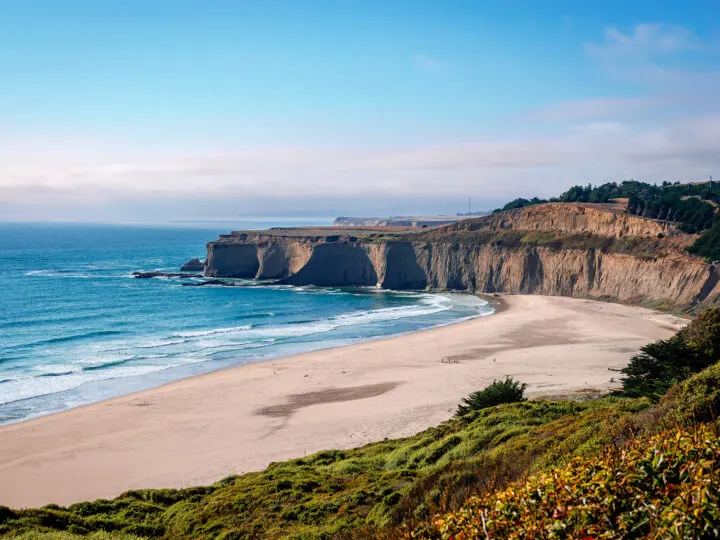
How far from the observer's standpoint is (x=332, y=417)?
28734mm

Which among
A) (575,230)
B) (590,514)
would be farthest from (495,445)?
(575,230)

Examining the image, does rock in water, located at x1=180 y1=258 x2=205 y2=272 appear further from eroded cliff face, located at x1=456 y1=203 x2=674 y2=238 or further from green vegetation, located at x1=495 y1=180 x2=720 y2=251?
green vegetation, located at x1=495 y1=180 x2=720 y2=251

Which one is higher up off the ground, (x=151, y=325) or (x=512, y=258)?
(x=512, y=258)

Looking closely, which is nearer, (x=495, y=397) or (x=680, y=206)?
(x=495, y=397)

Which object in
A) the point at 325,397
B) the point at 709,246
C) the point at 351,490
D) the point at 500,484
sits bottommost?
the point at 325,397

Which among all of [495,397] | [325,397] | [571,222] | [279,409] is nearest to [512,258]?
[571,222]

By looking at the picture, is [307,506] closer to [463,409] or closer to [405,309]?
[463,409]

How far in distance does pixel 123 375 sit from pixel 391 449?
24.9 metres

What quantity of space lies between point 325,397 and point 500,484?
23921 millimetres

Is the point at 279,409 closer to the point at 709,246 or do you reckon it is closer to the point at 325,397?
the point at 325,397

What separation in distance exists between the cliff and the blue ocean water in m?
4.61

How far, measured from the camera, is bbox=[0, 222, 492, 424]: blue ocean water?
1451 inches

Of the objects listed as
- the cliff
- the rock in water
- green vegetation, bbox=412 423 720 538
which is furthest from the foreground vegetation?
the rock in water

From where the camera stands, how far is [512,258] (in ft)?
256
